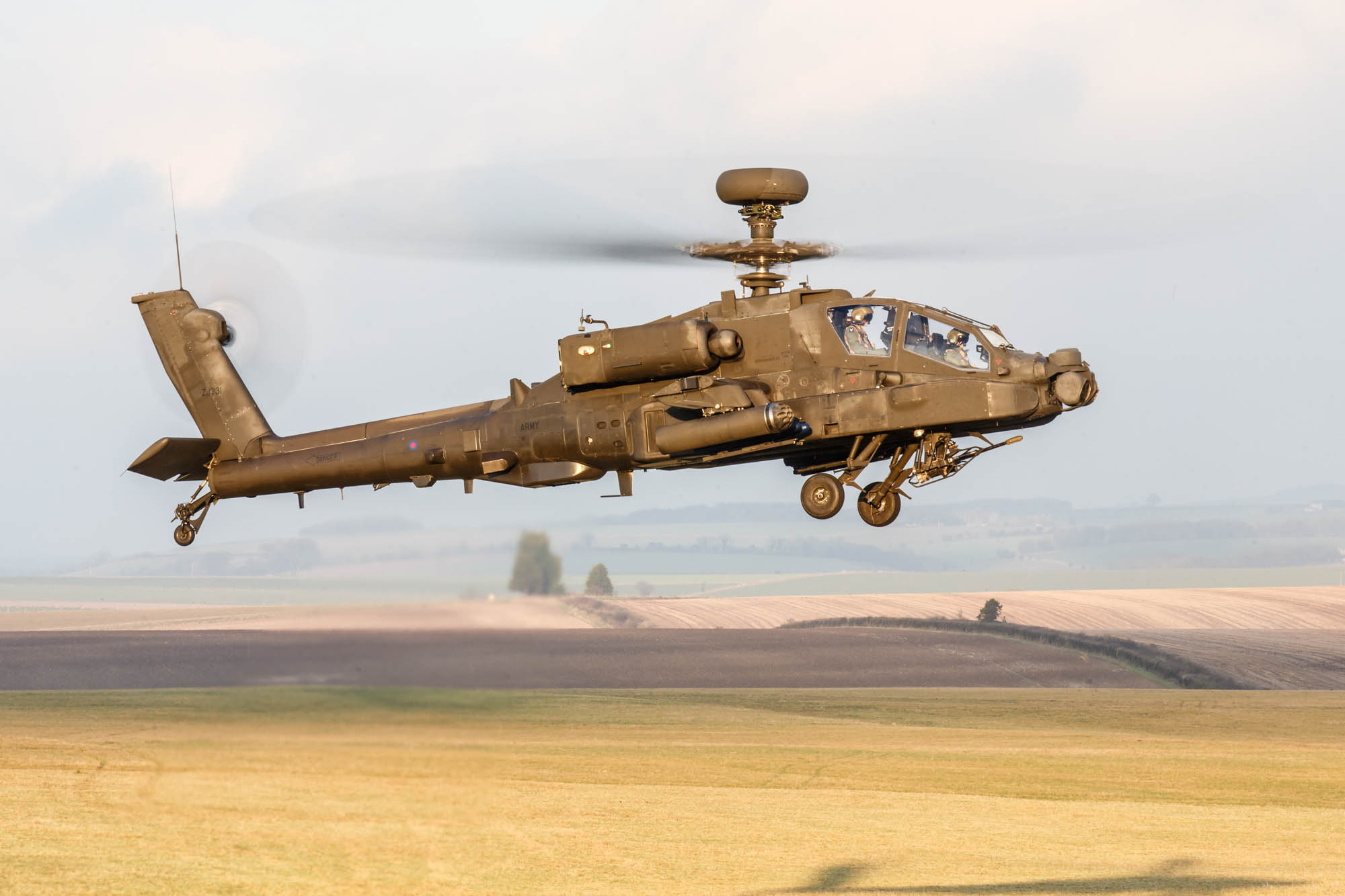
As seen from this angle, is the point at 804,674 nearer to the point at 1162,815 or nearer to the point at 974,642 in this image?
the point at 974,642

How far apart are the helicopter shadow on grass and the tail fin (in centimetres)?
1387

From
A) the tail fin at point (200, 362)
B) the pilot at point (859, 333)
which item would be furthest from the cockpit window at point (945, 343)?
the tail fin at point (200, 362)

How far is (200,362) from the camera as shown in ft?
99.2

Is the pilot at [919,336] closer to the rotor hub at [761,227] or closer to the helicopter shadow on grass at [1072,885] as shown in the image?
the rotor hub at [761,227]

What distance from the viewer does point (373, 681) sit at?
53.0 ft

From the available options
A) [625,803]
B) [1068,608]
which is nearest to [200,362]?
[625,803]

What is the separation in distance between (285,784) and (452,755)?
2.55m

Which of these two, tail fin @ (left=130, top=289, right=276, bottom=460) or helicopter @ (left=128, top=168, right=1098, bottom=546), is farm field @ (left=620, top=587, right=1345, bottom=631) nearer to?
tail fin @ (left=130, top=289, right=276, bottom=460)

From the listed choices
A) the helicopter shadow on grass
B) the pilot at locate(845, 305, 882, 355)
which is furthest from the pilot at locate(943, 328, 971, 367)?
the helicopter shadow on grass

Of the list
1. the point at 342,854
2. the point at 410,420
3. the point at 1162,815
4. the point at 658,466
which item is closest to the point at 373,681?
the point at 658,466

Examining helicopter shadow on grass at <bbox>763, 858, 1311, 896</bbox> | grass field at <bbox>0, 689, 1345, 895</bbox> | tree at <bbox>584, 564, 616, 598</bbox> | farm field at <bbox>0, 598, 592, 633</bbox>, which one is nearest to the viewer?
farm field at <bbox>0, 598, 592, 633</bbox>

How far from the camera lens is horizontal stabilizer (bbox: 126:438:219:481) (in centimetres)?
2761

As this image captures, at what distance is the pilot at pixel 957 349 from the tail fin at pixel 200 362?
44.3 ft

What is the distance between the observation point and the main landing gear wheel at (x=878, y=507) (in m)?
24.1
